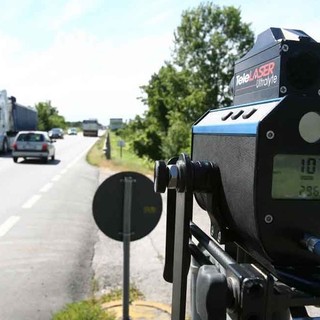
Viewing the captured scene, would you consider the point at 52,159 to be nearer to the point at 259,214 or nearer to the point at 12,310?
the point at 12,310

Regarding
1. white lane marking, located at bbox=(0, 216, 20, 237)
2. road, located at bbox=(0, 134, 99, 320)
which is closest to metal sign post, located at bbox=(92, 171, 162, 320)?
road, located at bbox=(0, 134, 99, 320)

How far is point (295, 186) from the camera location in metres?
1.09

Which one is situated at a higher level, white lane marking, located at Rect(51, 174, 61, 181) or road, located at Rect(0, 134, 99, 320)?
road, located at Rect(0, 134, 99, 320)

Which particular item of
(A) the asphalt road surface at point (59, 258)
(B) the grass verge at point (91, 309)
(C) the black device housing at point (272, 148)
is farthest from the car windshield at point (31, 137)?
(C) the black device housing at point (272, 148)

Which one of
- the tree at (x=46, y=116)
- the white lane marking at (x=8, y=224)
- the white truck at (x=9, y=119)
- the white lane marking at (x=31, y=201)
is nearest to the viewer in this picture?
the white lane marking at (x=8, y=224)

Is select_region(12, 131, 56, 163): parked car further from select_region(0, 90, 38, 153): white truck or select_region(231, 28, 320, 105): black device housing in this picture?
select_region(231, 28, 320, 105): black device housing

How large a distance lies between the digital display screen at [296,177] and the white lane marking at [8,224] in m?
7.21

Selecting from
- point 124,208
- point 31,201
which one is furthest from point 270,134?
point 31,201

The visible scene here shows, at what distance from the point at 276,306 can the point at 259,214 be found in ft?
0.68

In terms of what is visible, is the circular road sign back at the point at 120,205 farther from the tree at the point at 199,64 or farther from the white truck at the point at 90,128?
the white truck at the point at 90,128

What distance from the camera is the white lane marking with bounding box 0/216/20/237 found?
26.0 feet

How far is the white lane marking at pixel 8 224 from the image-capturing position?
26.0 ft

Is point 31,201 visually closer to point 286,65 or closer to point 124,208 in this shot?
point 124,208

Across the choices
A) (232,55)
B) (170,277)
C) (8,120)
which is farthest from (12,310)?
(232,55)
